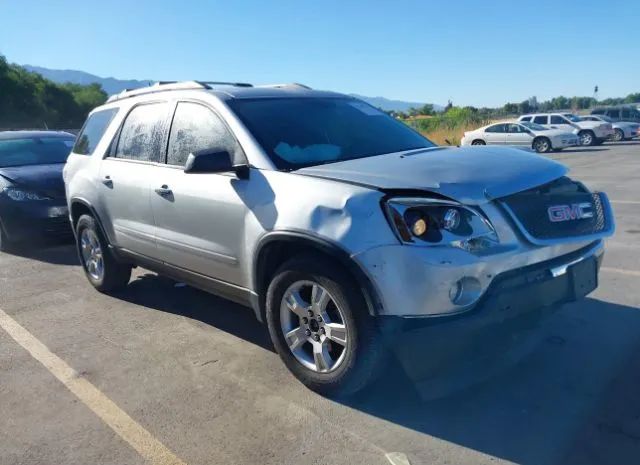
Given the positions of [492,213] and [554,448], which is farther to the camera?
[492,213]

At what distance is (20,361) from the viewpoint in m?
4.18

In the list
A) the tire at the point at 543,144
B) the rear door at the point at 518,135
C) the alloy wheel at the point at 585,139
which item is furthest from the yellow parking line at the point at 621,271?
the alloy wheel at the point at 585,139

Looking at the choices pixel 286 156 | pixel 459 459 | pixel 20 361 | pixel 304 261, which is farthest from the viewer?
pixel 20 361

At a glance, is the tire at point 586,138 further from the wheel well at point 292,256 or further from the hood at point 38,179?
the wheel well at point 292,256

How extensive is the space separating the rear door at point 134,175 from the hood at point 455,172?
5.40 ft

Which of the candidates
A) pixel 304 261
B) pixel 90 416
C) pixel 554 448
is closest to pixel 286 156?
pixel 304 261

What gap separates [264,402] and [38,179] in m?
5.79

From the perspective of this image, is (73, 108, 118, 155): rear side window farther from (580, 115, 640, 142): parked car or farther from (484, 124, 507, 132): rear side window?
(580, 115, 640, 142): parked car

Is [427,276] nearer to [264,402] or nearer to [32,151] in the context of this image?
[264,402]

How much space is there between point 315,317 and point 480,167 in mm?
1281

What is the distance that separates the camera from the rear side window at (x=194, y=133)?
13.0 ft

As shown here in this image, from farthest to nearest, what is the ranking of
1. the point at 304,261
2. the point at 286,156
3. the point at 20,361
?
the point at 20,361 → the point at 286,156 → the point at 304,261

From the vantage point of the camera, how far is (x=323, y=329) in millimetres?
3309

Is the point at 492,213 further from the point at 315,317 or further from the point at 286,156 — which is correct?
the point at 286,156
